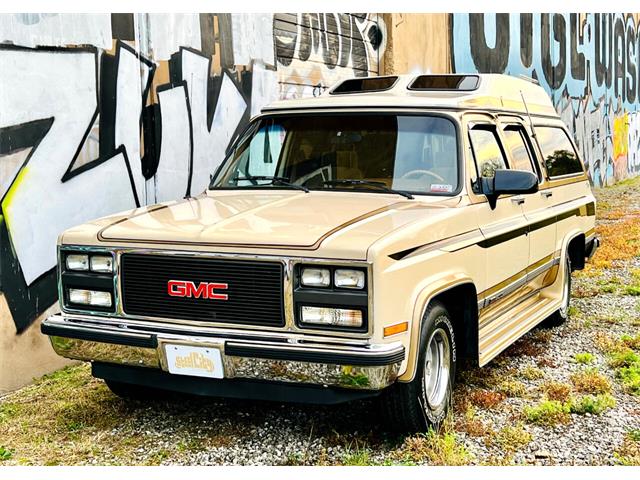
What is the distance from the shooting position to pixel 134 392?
5.19 meters

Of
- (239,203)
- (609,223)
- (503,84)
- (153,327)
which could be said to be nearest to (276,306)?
(153,327)

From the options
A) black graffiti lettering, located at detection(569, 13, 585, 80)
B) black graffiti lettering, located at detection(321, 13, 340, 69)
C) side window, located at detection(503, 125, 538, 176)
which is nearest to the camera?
side window, located at detection(503, 125, 538, 176)

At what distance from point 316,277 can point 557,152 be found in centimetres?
409

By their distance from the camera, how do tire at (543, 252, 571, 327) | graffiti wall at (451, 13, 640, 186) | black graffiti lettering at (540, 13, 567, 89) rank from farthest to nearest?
black graffiti lettering at (540, 13, 567, 89)
graffiti wall at (451, 13, 640, 186)
tire at (543, 252, 571, 327)

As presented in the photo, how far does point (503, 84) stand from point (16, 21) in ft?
12.5

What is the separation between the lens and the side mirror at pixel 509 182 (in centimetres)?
504

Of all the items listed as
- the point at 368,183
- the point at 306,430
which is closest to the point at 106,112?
the point at 368,183

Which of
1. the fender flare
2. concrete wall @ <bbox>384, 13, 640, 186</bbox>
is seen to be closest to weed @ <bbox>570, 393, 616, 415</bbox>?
the fender flare

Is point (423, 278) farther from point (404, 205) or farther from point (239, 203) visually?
point (239, 203)

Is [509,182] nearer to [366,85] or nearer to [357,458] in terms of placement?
[366,85]

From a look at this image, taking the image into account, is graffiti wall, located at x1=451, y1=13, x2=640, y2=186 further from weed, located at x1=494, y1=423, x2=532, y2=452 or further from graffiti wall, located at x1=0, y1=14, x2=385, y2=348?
weed, located at x1=494, y1=423, x2=532, y2=452

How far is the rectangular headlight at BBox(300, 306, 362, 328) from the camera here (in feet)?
12.8

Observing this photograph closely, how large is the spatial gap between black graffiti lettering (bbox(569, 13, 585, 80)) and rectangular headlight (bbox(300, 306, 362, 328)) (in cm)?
1822

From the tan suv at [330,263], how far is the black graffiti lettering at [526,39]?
11757mm
